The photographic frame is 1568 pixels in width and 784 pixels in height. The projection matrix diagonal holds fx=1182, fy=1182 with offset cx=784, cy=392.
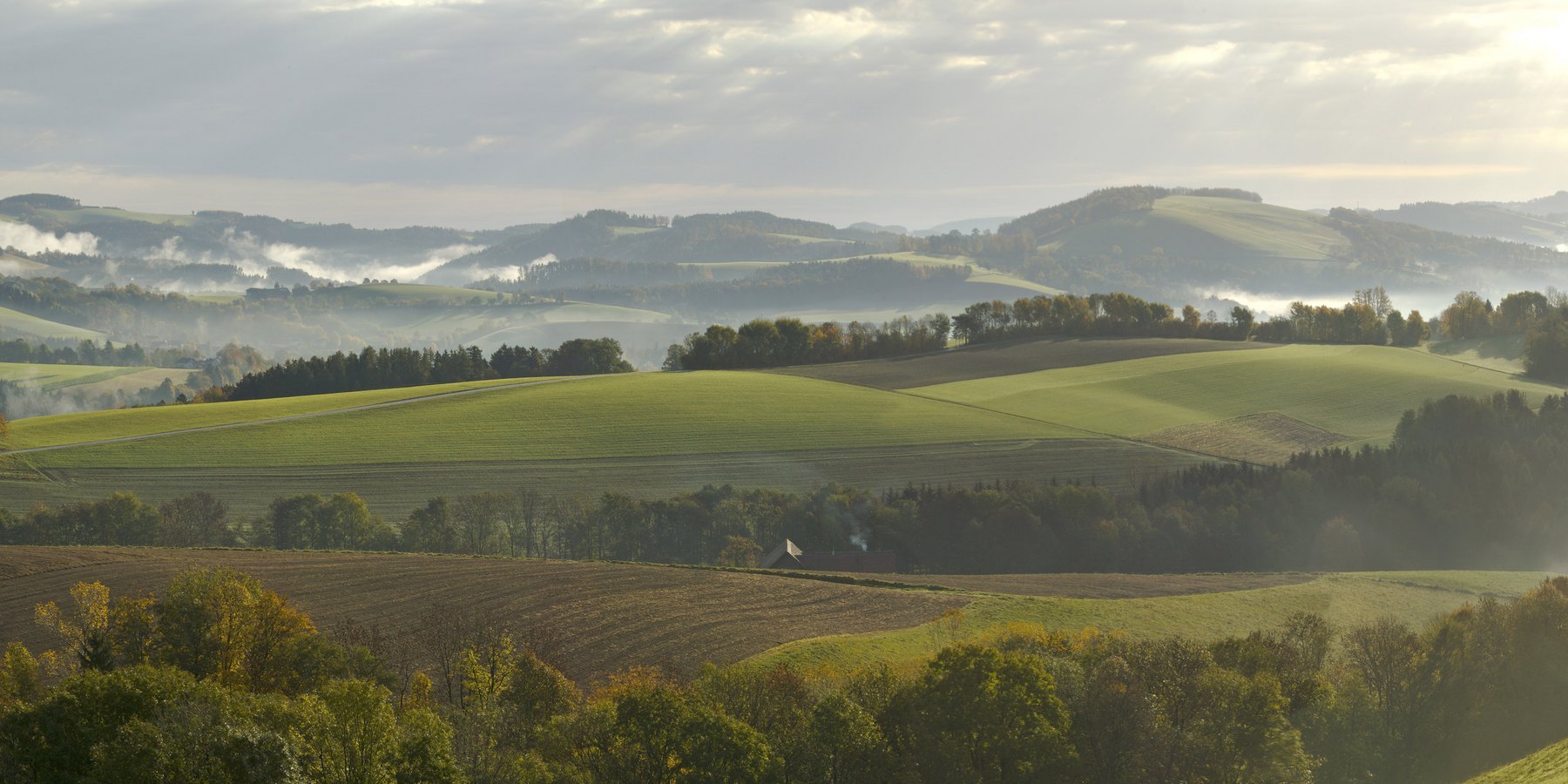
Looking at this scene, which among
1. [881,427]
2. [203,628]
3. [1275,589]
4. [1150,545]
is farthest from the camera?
[881,427]

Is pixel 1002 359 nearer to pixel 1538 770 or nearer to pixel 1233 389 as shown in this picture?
pixel 1233 389

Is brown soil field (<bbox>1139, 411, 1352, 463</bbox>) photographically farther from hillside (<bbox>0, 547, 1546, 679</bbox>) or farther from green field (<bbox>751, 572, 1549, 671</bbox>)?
hillside (<bbox>0, 547, 1546, 679</bbox>)

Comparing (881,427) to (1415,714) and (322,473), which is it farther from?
(1415,714)

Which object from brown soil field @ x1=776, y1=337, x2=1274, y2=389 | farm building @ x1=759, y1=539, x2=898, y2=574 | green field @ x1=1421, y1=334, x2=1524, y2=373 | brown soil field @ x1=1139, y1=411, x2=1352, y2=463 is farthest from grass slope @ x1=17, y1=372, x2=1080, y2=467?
green field @ x1=1421, y1=334, x2=1524, y2=373

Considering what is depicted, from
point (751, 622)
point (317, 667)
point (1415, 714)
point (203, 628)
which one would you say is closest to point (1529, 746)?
point (1415, 714)

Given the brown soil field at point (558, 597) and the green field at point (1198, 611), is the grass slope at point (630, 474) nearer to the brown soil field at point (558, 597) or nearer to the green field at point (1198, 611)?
the brown soil field at point (558, 597)

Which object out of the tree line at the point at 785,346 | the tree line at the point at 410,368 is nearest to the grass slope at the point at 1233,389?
the tree line at the point at 785,346
